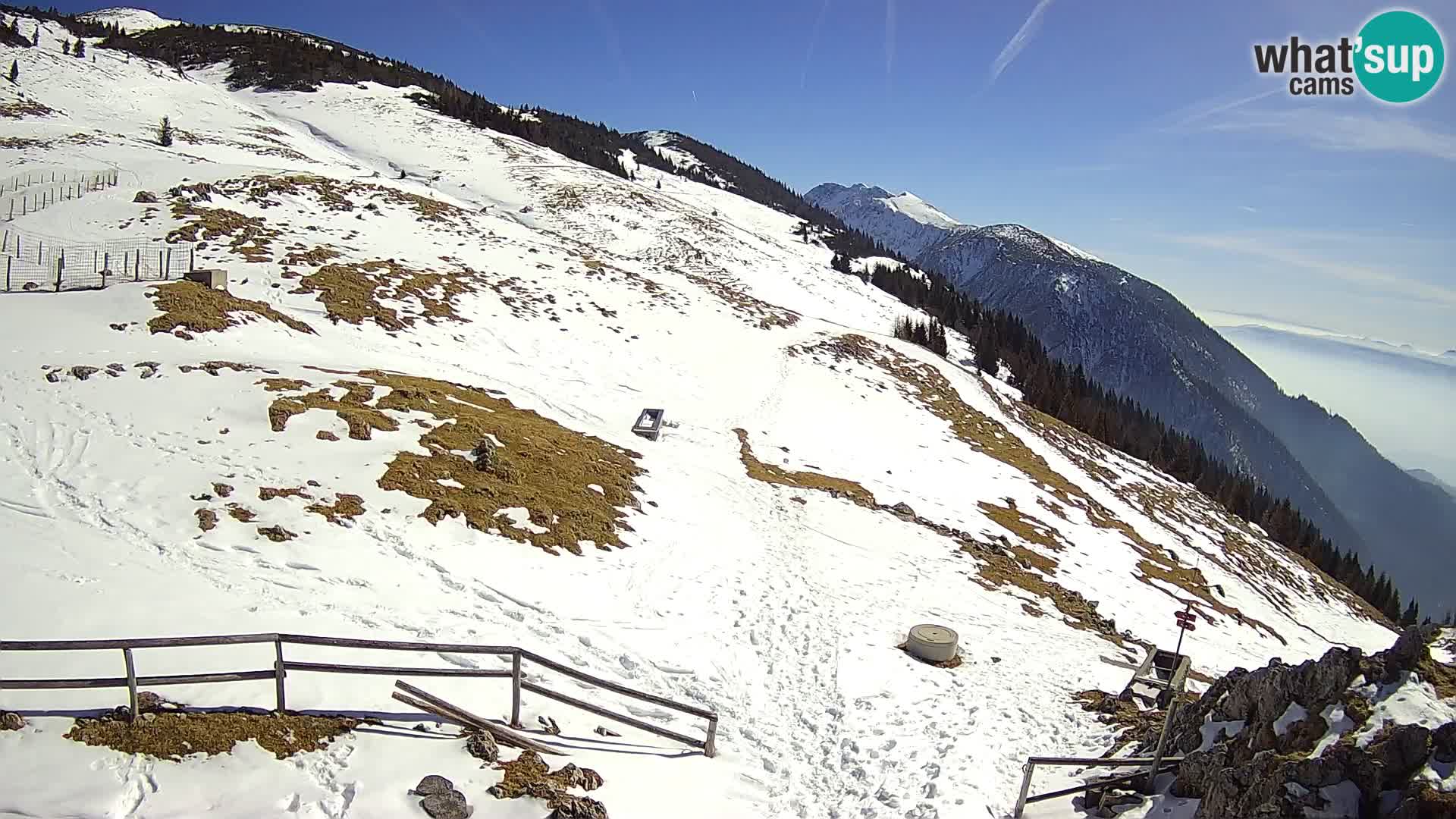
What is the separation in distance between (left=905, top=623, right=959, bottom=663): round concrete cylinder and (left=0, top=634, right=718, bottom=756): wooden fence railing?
20.0ft

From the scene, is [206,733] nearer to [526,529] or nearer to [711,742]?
[711,742]

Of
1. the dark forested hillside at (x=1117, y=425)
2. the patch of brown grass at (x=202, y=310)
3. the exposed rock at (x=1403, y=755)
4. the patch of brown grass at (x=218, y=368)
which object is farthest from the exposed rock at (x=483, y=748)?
the dark forested hillside at (x=1117, y=425)

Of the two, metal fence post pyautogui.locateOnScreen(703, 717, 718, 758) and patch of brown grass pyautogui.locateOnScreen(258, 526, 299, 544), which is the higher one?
patch of brown grass pyautogui.locateOnScreen(258, 526, 299, 544)

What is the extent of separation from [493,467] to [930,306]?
291ft

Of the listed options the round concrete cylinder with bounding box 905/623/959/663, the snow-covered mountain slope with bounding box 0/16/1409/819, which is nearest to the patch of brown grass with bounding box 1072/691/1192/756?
the snow-covered mountain slope with bounding box 0/16/1409/819

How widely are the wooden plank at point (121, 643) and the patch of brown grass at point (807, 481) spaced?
726 inches

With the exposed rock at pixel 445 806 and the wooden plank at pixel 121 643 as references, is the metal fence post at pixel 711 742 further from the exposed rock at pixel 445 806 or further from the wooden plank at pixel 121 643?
the wooden plank at pixel 121 643

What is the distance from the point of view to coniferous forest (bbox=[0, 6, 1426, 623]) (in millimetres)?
70000

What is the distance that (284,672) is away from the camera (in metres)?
7.92

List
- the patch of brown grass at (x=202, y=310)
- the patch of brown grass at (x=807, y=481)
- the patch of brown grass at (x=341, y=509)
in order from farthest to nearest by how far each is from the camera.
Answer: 1. the patch of brown grass at (x=807, y=481)
2. the patch of brown grass at (x=202, y=310)
3. the patch of brown grass at (x=341, y=509)

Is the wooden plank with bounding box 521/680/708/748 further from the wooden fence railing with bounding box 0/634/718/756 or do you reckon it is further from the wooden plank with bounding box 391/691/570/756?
the wooden plank with bounding box 391/691/570/756

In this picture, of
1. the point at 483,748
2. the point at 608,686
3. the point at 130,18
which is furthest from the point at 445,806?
the point at 130,18

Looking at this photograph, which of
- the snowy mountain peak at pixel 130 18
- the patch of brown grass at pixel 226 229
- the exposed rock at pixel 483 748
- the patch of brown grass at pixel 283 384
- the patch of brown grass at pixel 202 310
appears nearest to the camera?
the exposed rock at pixel 483 748

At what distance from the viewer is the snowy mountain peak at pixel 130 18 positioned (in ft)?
450
